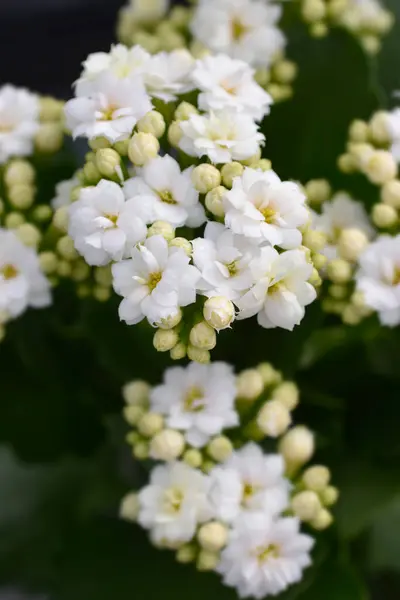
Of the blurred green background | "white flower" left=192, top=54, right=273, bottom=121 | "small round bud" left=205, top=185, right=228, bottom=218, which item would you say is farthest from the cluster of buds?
"small round bud" left=205, top=185, right=228, bottom=218

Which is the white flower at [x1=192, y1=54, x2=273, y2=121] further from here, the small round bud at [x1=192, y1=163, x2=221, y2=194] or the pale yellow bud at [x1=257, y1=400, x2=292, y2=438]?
the pale yellow bud at [x1=257, y1=400, x2=292, y2=438]

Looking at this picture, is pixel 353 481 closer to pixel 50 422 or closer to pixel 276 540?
pixel 276 540

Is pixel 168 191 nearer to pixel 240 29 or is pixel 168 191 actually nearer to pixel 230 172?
pixel 230 172

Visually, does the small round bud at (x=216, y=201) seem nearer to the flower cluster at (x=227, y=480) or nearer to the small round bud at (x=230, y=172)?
the small round bud at (x=230, y=172)

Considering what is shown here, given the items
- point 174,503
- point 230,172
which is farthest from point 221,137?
point 174,503

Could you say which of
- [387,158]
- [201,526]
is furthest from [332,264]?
[201,526]

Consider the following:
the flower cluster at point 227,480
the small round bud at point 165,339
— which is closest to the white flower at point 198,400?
the flower cluster at point 227,480
